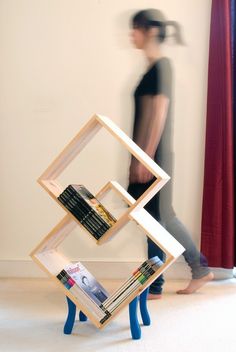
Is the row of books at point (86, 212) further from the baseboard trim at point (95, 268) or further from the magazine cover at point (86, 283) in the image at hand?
the baseboard trim at point (95, 268)

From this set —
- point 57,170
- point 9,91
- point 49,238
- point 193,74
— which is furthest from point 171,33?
point 49,238

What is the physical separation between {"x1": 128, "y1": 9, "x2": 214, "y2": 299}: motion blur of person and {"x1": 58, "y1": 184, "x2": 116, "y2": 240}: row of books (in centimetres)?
43

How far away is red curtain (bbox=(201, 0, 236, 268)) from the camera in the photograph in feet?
7.55

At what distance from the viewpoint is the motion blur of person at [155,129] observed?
1960 mm

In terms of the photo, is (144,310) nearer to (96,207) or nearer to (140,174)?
(96,207)

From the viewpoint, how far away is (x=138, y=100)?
79.0 inches

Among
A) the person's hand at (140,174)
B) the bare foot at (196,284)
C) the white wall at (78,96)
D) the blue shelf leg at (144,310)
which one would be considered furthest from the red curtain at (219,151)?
the blue shelf leg at (144,310)

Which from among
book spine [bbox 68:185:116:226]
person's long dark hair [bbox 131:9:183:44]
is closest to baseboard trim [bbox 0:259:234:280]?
book spine [bbox 68:185:116:226]

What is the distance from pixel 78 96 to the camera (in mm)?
2449

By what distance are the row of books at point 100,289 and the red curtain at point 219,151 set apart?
0.80m

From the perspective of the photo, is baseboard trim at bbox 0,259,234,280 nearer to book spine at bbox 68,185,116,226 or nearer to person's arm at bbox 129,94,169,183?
person's arm at bbox 129,94,169,183

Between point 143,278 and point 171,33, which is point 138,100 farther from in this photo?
point 143,278

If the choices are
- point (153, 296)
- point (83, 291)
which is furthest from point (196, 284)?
point (83, 291)

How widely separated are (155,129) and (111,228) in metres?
0.58
